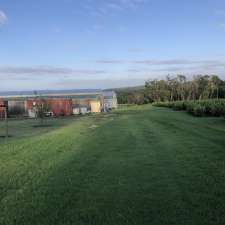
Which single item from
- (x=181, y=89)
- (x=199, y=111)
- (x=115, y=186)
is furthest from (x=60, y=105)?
(x=115, y=186)

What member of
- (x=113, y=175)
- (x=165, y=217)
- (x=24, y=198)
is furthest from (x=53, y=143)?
(x=165, y=217)

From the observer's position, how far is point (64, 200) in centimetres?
523

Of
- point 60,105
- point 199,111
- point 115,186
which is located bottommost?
point 60,105

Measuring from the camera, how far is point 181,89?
70312 millimetres

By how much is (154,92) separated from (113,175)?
70.9 m

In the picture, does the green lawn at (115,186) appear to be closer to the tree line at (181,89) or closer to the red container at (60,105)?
the red container at (60,105)

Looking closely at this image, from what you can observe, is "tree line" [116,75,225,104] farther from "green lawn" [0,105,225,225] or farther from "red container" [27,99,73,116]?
"green lawn" [0,105,225,225]

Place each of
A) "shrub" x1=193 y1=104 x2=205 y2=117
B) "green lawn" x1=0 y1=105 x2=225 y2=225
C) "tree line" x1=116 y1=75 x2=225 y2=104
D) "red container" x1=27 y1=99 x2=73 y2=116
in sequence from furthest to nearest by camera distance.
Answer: "tree line" x1=116 y1=75 x2=225 y2=104 → "red container" x1=27 y1=99 x2=73 y2=116 → "shrub" x1=193 y1=104 x2=205 y2=117 → "green lawn" x1=0 y1=105 x2=225 y2=225

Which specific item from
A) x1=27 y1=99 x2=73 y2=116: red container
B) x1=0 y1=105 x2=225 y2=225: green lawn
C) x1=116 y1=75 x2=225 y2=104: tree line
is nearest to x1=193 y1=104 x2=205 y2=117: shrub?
x1=0 y1=105 x2=225 y2=225: green lawn

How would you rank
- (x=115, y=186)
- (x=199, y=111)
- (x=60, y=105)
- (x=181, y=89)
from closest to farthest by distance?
(x=115, y=186)
(x=199, y=111)
(x=60, y=105)
(x=181, y=89)

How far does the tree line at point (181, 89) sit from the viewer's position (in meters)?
67.6

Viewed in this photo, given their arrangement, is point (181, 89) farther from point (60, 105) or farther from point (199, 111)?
point (199, 111)

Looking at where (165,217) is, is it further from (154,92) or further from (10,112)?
(154,92)

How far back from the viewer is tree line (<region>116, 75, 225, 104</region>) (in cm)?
6756
